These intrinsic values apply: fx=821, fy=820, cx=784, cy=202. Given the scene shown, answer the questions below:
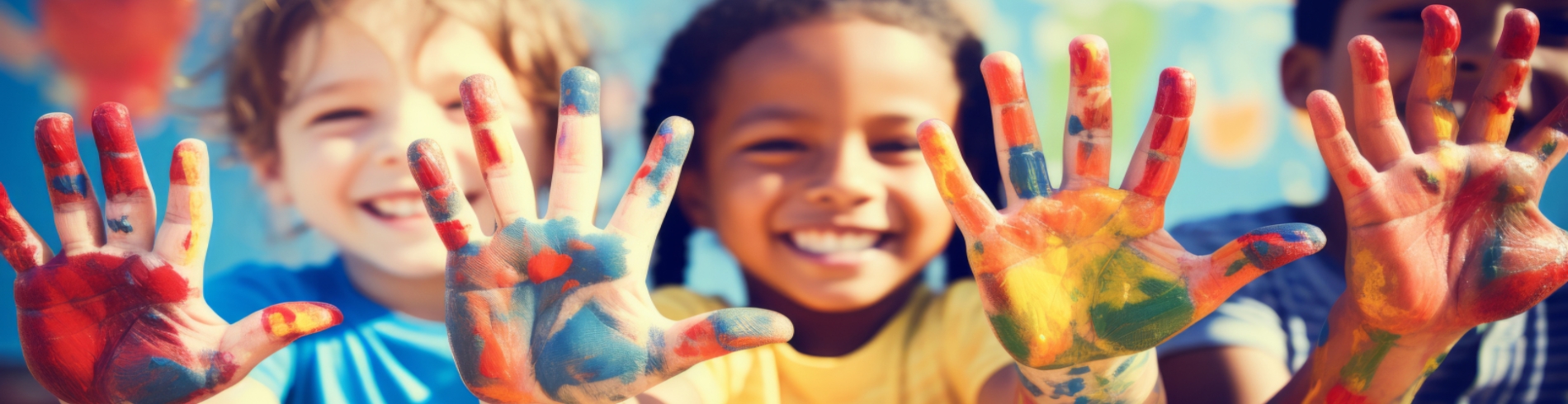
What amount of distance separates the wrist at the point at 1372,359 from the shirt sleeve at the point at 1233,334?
236 mm

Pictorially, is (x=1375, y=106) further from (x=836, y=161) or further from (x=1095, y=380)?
(x=836, y=161)

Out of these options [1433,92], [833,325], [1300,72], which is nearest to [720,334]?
[833,325]

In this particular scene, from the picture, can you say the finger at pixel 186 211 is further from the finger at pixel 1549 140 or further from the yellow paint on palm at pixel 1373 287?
the finger at pixel 1549 140

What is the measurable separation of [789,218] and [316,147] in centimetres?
67

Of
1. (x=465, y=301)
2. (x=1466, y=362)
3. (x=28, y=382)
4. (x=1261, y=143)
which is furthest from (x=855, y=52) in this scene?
(x=28, y=382)

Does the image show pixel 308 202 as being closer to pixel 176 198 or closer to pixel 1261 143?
pixel 176 198

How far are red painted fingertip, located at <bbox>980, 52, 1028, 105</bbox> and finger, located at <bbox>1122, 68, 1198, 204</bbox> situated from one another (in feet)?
0.41

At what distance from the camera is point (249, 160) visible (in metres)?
1.28

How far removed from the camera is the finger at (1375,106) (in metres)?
0.82

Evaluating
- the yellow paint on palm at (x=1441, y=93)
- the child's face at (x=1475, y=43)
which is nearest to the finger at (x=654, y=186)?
the yellow paint on palm at (x=1441, y=93)

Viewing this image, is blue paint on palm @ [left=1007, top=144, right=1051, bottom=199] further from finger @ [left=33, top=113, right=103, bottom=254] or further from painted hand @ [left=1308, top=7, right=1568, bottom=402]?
finger @ [left=33, top=113, right=103, bottom=254]

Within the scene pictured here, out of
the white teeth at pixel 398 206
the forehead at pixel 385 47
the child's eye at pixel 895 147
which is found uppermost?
the forehead at pixel 385 47

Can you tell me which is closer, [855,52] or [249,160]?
[855,52]

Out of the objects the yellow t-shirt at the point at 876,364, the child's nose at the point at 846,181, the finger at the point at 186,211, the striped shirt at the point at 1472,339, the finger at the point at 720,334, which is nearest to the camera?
the finger at the point at 720,334
